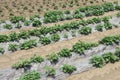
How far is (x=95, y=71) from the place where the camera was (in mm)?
14047

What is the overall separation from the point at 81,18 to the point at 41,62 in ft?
23.8

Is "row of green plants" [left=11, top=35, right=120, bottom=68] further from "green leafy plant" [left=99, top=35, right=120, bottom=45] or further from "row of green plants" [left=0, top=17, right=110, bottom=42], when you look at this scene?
"row of green plants" [left=0, top=17, right=110, bottom=42]

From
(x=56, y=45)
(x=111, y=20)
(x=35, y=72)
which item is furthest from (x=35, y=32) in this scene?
(x=111, y=20)

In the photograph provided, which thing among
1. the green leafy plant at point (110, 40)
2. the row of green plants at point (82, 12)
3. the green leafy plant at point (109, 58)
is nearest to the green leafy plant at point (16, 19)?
the row of green plants at point (82, 12)

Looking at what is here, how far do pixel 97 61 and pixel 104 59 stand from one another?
58 centimetres

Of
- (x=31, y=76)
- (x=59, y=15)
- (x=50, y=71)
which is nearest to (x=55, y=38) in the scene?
→ (x=50, y=71)

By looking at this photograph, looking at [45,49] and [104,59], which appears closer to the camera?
[104,59]

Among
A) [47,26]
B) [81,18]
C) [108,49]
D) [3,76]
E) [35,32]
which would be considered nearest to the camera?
[3,76]

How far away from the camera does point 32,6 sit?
2169 cm

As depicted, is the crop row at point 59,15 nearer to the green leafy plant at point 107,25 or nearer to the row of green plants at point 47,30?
the row of green plants at point 47,30

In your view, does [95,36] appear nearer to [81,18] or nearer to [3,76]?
[81,18]

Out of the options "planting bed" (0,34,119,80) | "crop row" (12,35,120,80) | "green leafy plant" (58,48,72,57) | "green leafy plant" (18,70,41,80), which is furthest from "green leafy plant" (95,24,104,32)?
"green leafy plant" (18,70,41,80)

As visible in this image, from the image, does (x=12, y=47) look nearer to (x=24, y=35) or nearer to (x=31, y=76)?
(x=24, y=35)

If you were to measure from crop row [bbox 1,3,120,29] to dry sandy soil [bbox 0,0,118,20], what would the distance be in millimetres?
987
